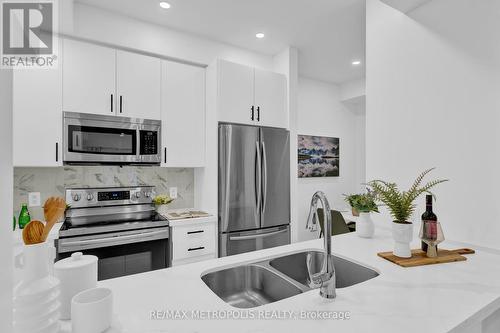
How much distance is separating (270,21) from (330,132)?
242cm

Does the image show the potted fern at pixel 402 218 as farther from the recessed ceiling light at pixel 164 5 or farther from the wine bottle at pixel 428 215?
the recessed ceiling light at pixel 164 5

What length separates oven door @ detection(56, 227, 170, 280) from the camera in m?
2.01

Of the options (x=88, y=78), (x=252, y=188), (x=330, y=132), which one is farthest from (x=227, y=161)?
(x=330, y=132)

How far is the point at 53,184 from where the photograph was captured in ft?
7.95

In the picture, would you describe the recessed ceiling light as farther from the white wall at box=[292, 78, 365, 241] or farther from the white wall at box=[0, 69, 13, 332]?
the white wall at box=[292, 78, 365, 241]

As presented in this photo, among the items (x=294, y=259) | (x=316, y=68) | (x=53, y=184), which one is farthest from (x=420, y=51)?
(x=53, y=184)

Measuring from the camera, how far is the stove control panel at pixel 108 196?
7.84 feet

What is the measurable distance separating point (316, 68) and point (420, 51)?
2.28m

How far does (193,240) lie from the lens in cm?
248

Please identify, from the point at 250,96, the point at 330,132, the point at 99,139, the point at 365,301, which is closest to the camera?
the point at 365,301

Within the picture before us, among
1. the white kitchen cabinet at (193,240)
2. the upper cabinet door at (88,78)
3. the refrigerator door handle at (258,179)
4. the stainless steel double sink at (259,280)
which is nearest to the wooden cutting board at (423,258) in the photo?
the stainless steel double sink at (259,280)

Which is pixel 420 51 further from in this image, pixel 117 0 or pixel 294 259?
pixel 117 0

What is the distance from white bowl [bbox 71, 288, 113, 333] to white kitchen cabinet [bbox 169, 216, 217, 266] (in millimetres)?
1696

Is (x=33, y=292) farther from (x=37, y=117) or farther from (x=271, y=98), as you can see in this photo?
(x=271, y=98)
